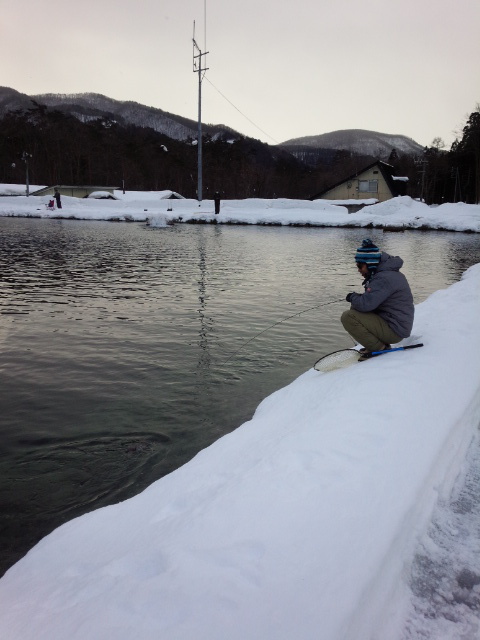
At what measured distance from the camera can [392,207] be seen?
43.3 meters

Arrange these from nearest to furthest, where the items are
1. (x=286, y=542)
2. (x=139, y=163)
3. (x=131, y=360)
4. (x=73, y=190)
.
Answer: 1. (x=286, y=542)
2. (x=131, y=360)
3. (x=73, y=190)
4. (x=139, y=163)

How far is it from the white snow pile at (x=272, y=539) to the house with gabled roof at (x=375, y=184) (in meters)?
55.2

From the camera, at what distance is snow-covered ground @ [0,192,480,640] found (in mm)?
2070

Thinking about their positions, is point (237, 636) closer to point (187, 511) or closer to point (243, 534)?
point (243, 534)

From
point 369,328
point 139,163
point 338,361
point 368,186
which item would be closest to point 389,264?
point 369,328

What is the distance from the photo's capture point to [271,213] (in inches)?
1693

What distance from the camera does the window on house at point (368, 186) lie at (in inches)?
2222

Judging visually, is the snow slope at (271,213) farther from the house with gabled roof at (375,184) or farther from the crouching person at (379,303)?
the crouching person at (379,303)

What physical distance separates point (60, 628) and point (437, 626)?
1.75m

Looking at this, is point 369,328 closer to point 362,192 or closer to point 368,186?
point 368,186

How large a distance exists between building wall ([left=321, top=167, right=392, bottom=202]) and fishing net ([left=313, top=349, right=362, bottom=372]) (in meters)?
54.3

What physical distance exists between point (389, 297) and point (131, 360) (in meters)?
3.93

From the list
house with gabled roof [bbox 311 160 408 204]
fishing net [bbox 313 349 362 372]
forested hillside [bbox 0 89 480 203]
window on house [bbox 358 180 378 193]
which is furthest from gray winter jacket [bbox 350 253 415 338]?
forested hillside [bbox 0 89 480 203]

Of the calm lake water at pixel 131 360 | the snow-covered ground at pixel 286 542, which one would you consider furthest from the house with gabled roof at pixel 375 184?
the snow-covered ground at pixel 286 542
